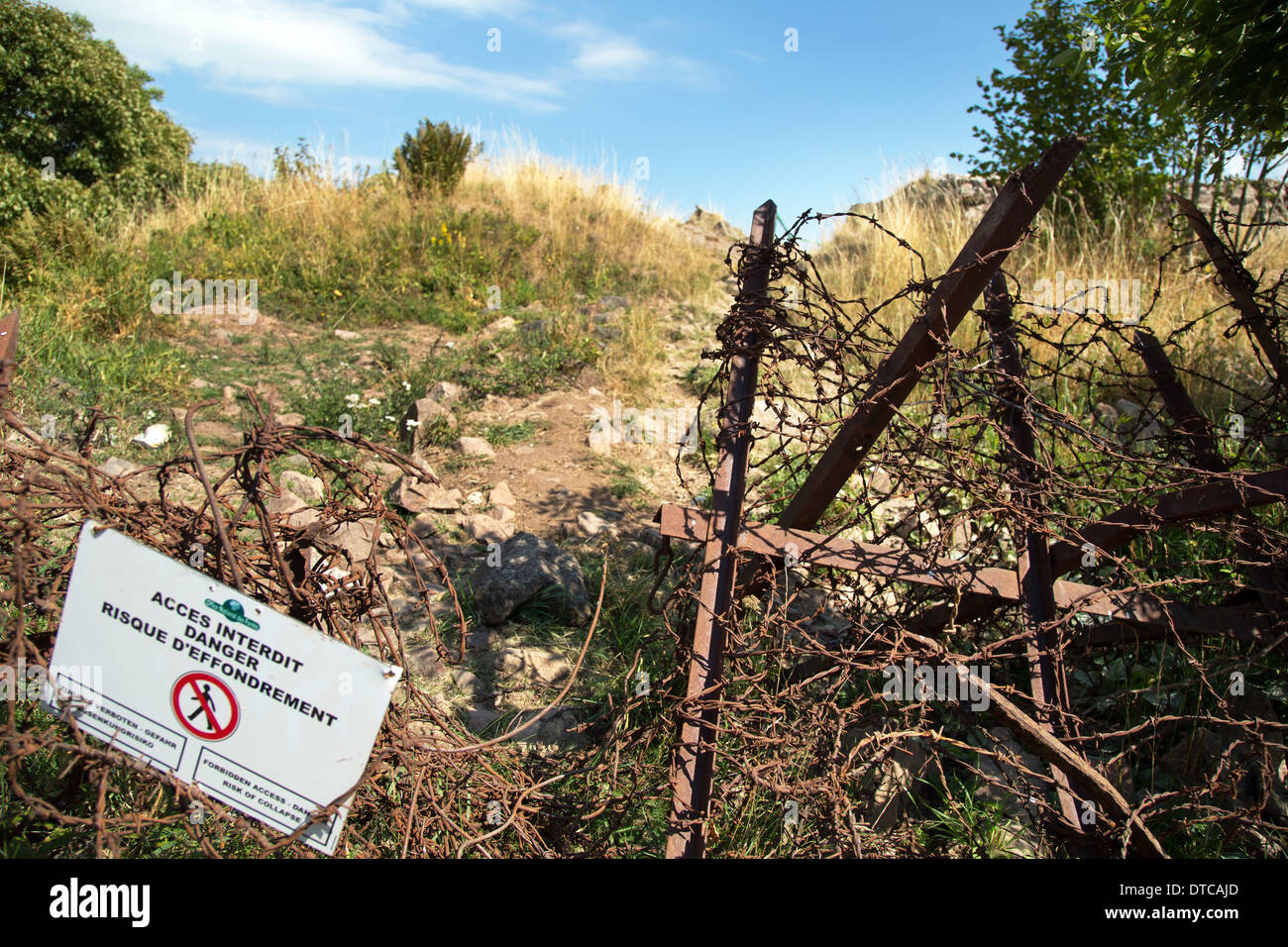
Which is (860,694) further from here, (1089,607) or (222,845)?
(222,845)

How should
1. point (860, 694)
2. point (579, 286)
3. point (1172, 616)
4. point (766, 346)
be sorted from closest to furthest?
point (766, 346), point (1172, 616), point (860, 694), point (579, 286)

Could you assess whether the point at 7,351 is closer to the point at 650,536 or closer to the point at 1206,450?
the point at 650,536

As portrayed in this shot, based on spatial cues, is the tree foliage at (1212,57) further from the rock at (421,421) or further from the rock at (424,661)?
the rock at (421,421)

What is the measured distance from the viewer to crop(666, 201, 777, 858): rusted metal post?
186 cm

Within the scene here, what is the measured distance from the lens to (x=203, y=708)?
1549mm

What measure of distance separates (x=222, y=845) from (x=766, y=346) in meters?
1.92

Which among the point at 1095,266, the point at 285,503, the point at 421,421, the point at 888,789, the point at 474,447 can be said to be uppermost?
the point at 1095,266

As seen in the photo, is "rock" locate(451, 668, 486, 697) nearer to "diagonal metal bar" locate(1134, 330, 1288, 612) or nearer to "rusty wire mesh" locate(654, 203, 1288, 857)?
"rusty wire mesh" locate(654, 203, 1288, 857)

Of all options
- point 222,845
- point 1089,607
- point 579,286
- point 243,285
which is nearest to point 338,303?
point 243,285

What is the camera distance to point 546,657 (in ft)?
10.9

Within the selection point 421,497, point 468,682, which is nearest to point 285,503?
point 421,497

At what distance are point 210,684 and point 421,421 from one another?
4.14 meters

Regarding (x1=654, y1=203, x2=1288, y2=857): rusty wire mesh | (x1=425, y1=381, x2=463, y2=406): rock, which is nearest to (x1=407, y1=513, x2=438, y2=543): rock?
(x1=425, y1=381, x2=463, y2=406): rock
